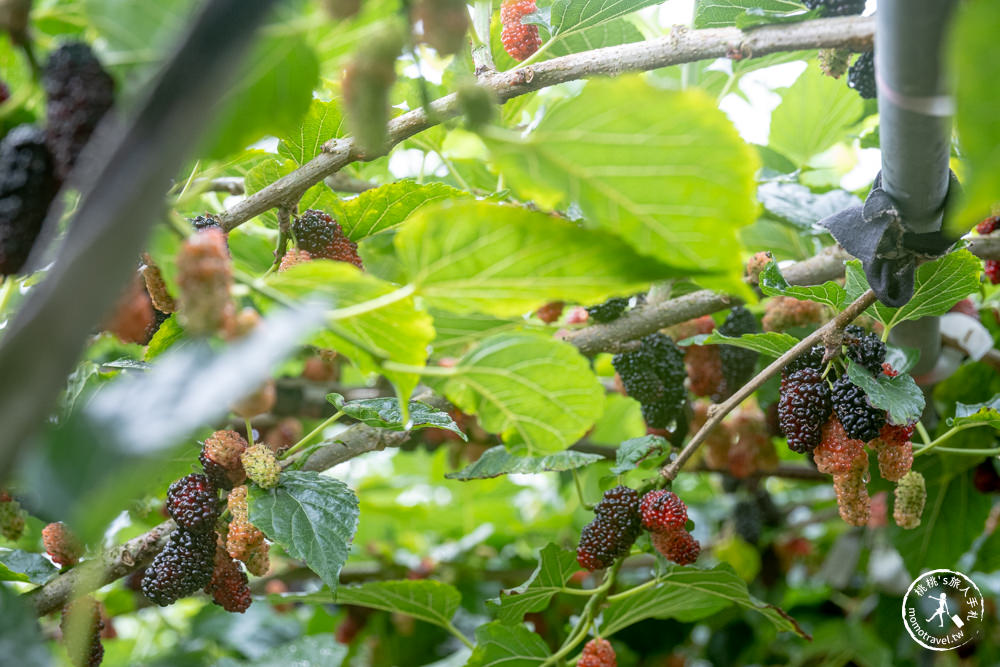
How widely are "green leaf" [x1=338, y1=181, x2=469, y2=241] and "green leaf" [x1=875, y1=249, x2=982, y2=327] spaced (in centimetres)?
38

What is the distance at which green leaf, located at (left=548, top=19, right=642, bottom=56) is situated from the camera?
2.53 ft

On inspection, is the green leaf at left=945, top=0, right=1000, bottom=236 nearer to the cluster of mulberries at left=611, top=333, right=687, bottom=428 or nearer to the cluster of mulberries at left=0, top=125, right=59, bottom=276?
the cluster of mulberries at left=0, top=125, right=59, bottom=276

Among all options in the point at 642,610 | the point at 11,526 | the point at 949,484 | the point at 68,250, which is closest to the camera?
the point at 68,250

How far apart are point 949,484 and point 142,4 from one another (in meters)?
1.04

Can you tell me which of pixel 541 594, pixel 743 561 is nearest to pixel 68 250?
pixel 541 594

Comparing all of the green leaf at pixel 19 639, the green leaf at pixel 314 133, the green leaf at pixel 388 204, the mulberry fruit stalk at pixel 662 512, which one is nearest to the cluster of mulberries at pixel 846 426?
the mulberry fruit stalk at pixel 662 512

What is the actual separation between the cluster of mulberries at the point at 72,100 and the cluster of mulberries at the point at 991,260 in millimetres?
855

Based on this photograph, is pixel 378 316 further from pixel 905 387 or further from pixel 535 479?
pixel 535 479

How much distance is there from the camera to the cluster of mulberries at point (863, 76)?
0.71m

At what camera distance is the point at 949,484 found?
1.03 metres

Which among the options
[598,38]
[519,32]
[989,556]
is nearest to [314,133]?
[519,32]

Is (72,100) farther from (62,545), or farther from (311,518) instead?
(62,545)

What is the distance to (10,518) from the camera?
29.3 inches

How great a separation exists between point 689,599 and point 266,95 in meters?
0.69
